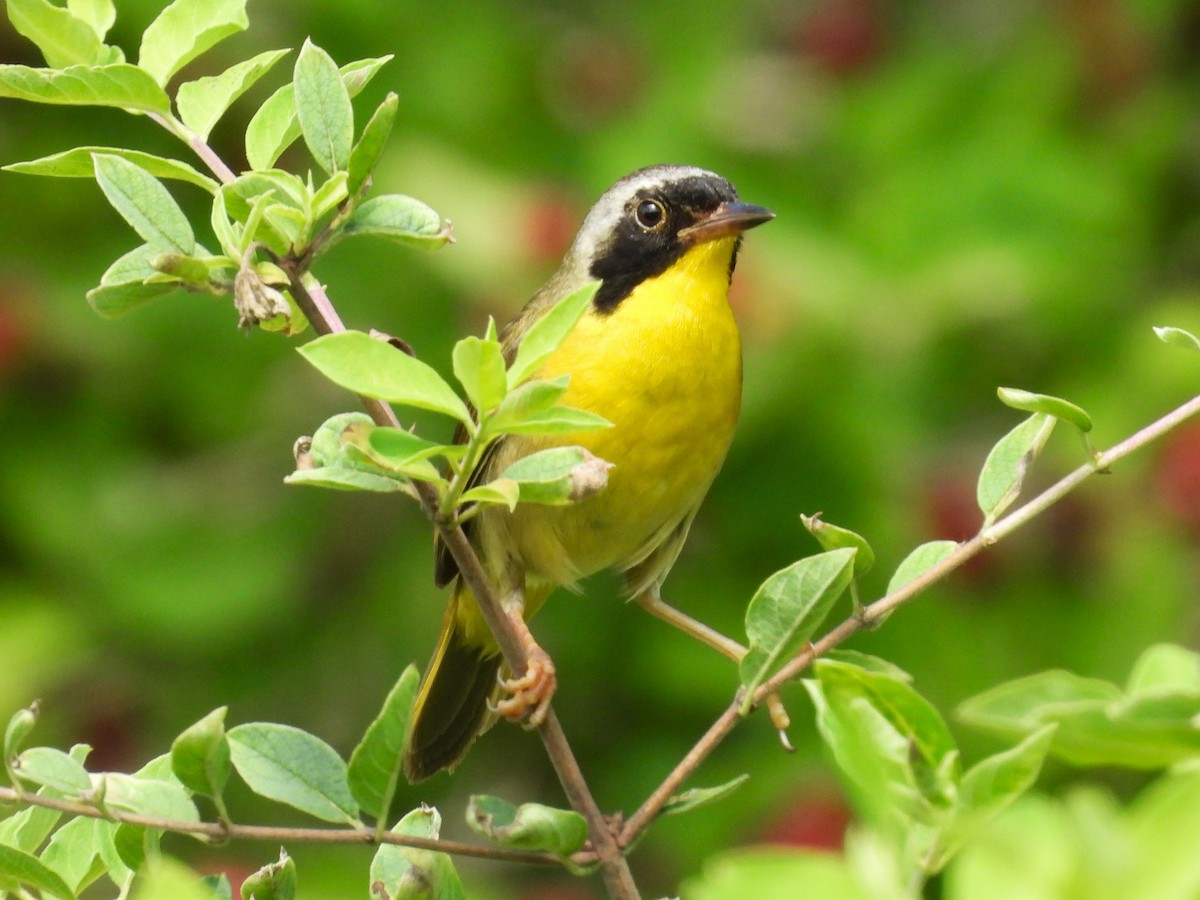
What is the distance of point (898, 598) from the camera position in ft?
5.21

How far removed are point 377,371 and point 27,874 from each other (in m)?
0.55

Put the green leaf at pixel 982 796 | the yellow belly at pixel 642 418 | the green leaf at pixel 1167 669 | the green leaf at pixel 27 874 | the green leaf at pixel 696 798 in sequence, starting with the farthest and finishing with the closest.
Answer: the yellow belly at pixel 642 418 → the green leaf at pixel 696 798 → the green leaf at pixel 27 874 → the green leaf at pixel 1167 669 → the green leaf at pixel 982 796

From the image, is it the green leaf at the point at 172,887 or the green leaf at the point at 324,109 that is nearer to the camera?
the green leaf at the point at 172,887

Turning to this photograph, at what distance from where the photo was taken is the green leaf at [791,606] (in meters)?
1.60

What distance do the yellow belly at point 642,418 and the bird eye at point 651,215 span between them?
5.9 inches

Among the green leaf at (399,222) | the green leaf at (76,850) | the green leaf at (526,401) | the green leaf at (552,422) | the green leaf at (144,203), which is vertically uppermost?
the green leaf at (144,203)

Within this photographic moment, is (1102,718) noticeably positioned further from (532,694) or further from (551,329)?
(532,694)

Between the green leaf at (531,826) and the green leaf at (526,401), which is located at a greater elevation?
the green leaf at (526,401)

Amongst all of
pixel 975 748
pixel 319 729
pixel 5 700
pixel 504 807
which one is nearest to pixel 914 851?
pixel 504 807

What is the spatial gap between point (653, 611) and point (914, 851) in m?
2.69

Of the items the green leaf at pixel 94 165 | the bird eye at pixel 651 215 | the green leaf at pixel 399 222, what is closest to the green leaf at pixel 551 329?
the green leaf at pixel 399 222

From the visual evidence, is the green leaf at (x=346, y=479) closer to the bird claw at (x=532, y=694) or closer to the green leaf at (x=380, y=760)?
the green leaf at (x=380, y=760)

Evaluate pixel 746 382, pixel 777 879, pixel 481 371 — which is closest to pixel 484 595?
pixel 481 371

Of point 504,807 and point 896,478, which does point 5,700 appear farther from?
point 504,807
